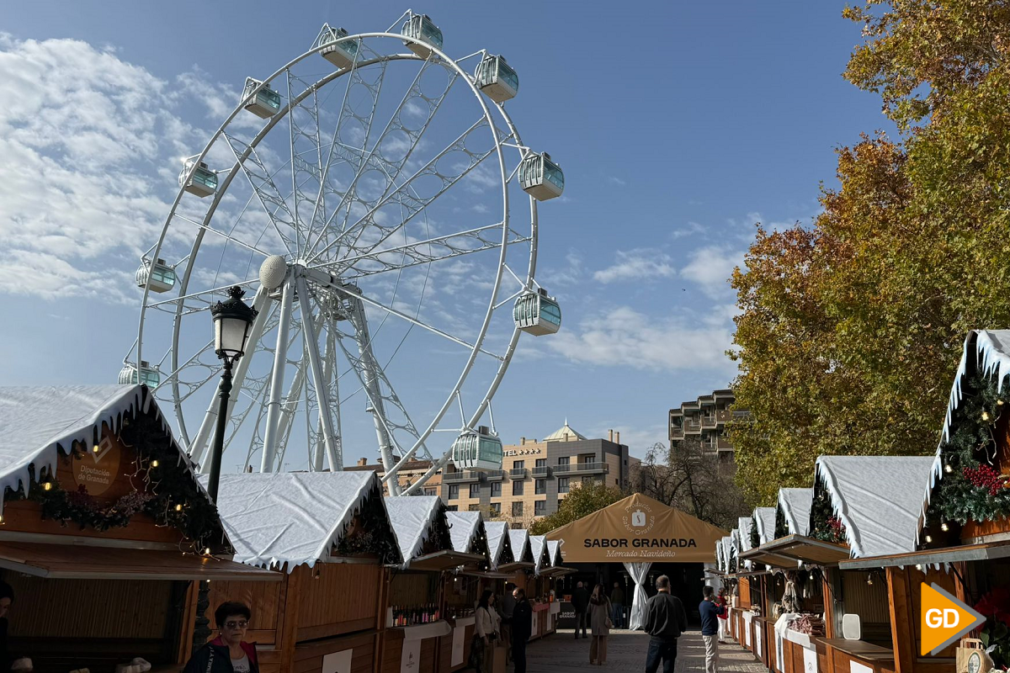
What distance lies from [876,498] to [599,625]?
977cm

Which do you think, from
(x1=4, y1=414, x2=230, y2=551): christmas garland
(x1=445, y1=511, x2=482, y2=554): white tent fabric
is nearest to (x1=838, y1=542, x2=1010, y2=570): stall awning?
(x1=4, y1=414, x2=230, y2=551): christmas garland

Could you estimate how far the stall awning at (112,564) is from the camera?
516cm

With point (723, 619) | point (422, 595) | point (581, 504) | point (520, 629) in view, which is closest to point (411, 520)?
point (422, 595)

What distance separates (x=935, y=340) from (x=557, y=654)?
12.1 m

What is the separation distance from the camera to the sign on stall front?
5.47 m

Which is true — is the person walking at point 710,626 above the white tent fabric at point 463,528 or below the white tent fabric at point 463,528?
below

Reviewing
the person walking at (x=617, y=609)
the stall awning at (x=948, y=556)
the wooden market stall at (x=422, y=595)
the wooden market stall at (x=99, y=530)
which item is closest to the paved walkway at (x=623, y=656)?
the wooden market stall at (x=422, y=595)

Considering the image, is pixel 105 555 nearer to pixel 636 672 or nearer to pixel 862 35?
pixel 636 672

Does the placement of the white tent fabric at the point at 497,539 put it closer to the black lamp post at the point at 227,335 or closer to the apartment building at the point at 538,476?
the black lamp post at the point at 227,335

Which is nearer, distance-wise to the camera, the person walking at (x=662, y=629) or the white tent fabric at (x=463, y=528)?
the person walking at (x=662, y=629)

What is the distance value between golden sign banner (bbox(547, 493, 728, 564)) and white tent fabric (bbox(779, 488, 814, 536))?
17447 mm

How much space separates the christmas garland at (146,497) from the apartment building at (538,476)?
78406 mm

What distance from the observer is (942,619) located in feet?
18.7

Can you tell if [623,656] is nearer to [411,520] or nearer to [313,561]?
[411,520]
